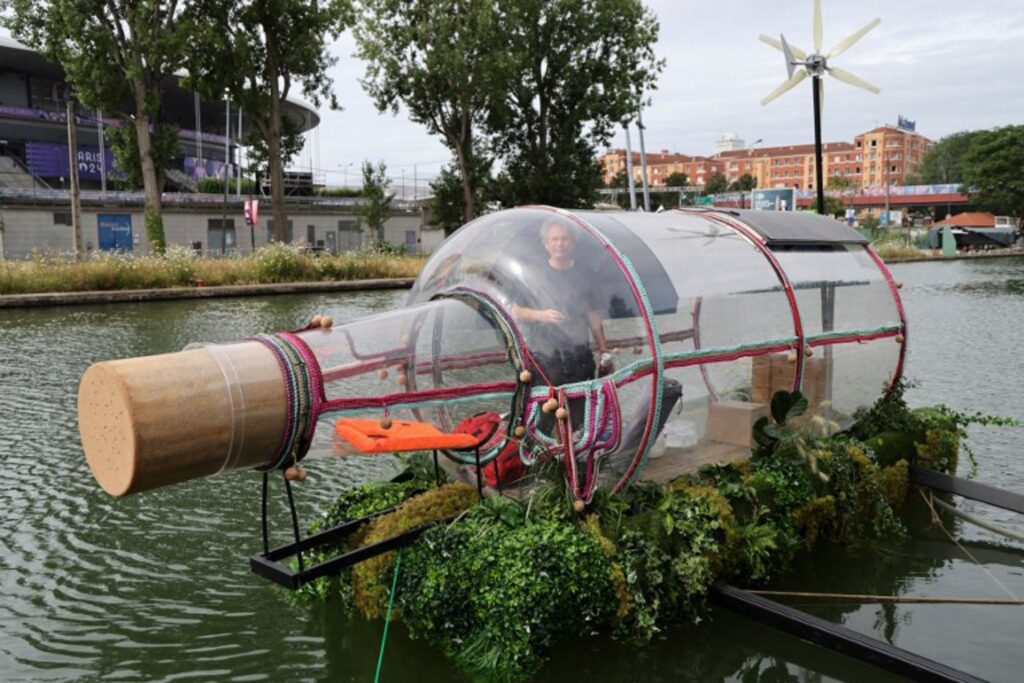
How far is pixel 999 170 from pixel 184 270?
245 ft

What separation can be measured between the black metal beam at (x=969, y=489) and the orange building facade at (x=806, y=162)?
17040 cm

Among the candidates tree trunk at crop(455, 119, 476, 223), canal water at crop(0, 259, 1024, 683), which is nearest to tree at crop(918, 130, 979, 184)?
tree trunk at crop(455, 119, 476, 223)

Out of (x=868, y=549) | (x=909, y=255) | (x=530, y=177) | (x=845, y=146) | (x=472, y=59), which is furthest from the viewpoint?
(x=845, y=146)

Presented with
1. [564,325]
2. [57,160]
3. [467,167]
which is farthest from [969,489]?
[57,160]

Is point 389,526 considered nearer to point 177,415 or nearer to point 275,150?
point 177,415

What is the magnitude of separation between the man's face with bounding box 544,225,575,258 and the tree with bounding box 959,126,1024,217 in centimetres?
8379

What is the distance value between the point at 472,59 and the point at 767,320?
36.2 metres

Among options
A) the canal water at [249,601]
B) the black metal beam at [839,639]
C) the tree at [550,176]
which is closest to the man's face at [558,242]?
the canal water at [249,601]

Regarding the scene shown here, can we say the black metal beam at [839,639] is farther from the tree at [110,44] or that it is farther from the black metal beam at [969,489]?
the tree at [110,44]

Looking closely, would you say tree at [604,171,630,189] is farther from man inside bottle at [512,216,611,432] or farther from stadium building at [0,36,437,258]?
man inside bottle at [512,216,611,432]

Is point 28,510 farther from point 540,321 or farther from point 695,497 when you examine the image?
point 695,497

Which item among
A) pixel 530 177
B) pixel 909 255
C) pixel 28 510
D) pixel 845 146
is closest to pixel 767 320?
pixel 28 510

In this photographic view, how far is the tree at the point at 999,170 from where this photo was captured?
7731cm

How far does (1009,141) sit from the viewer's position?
77.5 meters
